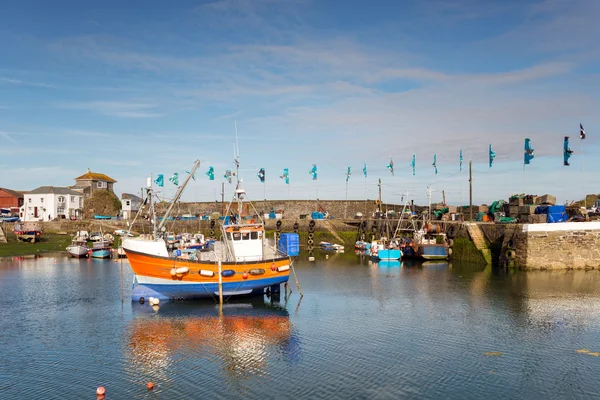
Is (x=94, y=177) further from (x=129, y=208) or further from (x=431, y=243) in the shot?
(x=431, y=243)

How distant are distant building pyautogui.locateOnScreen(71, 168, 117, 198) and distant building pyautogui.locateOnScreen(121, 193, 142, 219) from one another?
4.57m

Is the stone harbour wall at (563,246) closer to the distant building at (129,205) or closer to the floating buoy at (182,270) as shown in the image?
the floating buoy at (182,270)

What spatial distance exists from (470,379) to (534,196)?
4547 centimetres

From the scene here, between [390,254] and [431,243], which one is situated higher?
[431,243]

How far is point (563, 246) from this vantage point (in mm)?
50781

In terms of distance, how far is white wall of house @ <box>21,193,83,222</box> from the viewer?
100 m

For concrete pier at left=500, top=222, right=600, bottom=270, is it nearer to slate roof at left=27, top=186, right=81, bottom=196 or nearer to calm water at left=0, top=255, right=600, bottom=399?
calm water at left=0, top=255, right=600, bottom=399

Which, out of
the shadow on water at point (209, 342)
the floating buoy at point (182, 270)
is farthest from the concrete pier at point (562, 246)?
the floating buoy at point (182, 270)

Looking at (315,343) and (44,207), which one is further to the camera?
(44,207)

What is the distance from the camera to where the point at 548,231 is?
50.6 metres

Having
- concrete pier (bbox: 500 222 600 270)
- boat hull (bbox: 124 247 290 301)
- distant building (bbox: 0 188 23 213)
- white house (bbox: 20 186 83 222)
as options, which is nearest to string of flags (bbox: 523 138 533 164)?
concrete pier (bbox: 500 222 600 270)

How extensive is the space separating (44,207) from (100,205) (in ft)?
33.3

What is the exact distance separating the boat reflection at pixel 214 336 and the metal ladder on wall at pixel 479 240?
3197 centimetres

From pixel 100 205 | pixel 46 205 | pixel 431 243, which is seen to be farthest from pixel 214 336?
pixel 46 205
